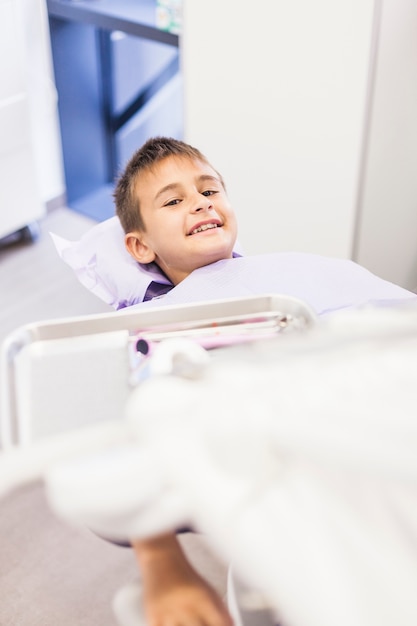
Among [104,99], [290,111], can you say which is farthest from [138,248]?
[104,99]

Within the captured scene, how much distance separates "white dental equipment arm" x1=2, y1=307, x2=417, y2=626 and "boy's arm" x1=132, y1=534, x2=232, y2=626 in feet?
0.39

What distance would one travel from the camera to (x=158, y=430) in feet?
1.36

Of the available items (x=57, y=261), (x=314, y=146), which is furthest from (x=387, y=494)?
(x=57, y=261)

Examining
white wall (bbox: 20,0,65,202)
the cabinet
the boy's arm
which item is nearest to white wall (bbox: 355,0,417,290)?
the cabinet

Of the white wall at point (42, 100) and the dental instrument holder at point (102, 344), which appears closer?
the dental instrument holder at point (102, 344)

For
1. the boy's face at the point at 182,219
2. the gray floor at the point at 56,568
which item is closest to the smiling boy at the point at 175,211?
the boy's face at the point at 182,219

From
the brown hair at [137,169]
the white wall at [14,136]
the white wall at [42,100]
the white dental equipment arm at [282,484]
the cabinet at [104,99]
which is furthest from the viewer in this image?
the cabinet at [104,99]

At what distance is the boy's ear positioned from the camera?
4.70ft

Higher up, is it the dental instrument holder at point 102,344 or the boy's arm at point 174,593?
the dental instrument holder at point 102,344

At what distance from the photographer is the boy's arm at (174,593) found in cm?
51

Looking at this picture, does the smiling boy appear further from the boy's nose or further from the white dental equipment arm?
the white dental equipment arm

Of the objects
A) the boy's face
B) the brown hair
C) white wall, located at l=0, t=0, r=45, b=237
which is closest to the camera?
the boy's face

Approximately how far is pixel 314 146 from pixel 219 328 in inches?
49.5

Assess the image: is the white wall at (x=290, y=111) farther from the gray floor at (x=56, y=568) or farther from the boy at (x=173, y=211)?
the gray floor at (x=56, y=568)
